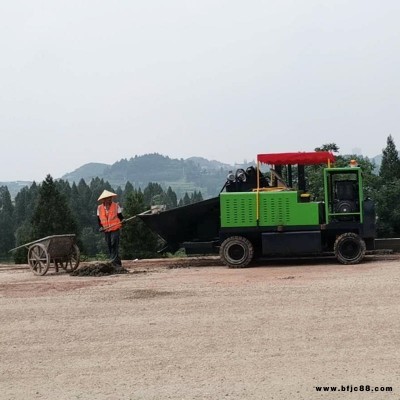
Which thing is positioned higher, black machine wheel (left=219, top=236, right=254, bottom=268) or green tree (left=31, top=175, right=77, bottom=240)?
green tree (left=31, top=175, right=77, bottom=240)

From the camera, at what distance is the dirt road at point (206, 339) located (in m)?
6.62

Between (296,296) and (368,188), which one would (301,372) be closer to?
(296,296)

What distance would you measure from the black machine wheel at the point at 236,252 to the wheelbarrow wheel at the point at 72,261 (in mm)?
3408

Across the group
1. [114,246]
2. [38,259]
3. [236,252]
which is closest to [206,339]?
[236,252]

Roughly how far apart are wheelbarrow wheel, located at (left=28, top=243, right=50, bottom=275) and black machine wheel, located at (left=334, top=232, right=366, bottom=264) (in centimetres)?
655

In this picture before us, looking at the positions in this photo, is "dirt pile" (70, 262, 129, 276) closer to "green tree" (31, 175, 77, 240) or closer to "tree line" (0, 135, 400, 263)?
"tree line" (0, 135, 400, 263)

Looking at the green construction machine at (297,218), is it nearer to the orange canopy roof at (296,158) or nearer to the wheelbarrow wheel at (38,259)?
the orange canopy roof at (296,158)

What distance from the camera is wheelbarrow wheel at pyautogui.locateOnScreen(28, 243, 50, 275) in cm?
1582

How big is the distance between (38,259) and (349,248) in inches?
279

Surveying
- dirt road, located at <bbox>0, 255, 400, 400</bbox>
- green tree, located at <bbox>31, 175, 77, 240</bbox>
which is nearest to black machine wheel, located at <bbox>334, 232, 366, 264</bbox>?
dirt road, located at <bbox>0, 255, 400, 400</bbox>

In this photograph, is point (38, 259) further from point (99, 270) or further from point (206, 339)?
point (206, 339)

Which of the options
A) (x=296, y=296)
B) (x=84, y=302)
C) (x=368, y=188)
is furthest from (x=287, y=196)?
(x=368, y=188)

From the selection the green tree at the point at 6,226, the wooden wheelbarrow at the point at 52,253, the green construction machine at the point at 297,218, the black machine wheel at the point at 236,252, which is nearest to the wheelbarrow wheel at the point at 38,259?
the wooden wheelbarrow at the point at 52,253

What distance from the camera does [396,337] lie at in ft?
26.1
